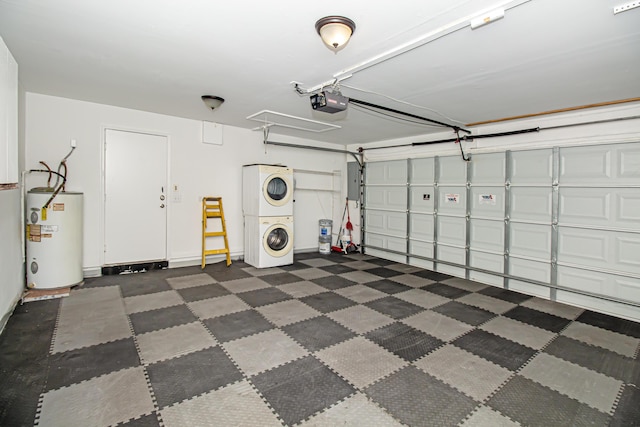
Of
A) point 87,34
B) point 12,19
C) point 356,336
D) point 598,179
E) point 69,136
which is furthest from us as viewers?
point 69,136

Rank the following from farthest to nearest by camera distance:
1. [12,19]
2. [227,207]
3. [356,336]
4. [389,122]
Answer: [227,207], [389,122], [356,336], [12,19]

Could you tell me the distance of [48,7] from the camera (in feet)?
7.80

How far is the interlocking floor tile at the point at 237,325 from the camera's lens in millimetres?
3283

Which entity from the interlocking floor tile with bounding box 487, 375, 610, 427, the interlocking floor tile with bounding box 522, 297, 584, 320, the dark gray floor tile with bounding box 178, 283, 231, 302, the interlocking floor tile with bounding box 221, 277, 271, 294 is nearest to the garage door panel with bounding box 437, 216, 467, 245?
the interlocking floor tile with bounding box 522, 297, 584, 320

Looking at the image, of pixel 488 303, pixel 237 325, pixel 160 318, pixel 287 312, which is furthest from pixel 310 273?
pixel 488 303

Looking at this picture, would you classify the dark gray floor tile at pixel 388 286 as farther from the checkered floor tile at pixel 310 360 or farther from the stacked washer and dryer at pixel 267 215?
the stacked washer and dryer at pixel 267 215

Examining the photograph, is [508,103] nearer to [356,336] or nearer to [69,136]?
[356,336]

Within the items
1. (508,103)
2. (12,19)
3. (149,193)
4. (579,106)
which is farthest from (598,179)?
(149,193)

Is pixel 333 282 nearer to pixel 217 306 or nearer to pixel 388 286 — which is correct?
pixel 388 286

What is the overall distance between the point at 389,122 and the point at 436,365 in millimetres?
3979

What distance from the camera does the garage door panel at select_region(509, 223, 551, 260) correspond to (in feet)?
15.6

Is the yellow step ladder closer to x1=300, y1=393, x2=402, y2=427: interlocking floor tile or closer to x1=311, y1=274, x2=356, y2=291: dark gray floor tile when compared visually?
x1=311, y1=274, x2=356, y2=291: dark gray floor tile

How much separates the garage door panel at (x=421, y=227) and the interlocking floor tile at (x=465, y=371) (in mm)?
3439

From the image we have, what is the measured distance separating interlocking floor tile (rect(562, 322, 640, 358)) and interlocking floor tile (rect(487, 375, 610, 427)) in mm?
1322
